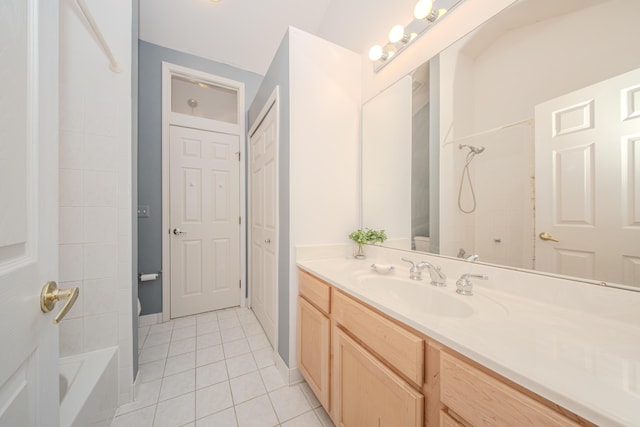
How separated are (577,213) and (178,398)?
2.09 meters

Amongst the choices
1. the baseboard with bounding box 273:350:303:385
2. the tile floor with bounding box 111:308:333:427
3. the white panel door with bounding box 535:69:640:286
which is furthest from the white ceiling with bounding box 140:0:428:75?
the tile floor with bounding box 111:308:333:427

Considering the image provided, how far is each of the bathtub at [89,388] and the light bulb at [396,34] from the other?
7.70 ft

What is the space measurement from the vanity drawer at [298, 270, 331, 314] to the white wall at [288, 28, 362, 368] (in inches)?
3.4

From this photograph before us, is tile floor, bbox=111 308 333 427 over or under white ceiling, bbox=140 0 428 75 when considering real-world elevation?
under

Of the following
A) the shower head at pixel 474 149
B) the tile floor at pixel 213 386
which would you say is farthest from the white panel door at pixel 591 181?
the tile floor at pixel 213 386

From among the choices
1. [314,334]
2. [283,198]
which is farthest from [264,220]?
[314,334]

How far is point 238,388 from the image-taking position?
1.37m

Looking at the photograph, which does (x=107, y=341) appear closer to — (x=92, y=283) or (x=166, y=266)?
(x=92, y=283)

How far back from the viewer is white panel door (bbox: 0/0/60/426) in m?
0.41

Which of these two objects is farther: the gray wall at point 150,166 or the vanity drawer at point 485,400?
the gray wall at point 150,166

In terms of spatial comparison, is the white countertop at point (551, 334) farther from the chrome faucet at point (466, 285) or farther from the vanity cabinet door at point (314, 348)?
the vanity cabinet door at point (314, 348)

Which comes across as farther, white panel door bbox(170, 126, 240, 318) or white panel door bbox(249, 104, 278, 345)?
white panel door bbox(170, 126, 240, 318)

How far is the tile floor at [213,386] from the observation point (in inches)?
45.9

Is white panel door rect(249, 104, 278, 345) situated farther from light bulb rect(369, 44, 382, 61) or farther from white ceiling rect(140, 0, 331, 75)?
white ceiling rect(140, 0, 331, 75)
